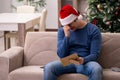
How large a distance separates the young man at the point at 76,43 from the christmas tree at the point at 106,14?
82 cm

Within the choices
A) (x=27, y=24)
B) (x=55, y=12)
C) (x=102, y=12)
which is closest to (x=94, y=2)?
(x=102, y=12)

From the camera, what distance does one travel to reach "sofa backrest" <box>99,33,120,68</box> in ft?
10.8

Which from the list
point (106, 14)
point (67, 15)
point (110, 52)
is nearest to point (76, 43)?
point (67, 15)

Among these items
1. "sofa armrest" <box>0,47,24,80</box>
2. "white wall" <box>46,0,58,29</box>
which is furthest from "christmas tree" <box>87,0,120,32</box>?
"white wall" <box>46,0,58,29</box>

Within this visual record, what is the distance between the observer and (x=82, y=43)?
3.10 m

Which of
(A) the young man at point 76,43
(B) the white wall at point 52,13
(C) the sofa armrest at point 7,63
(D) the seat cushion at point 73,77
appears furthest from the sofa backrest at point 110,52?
(B) the white wall at point 52,13

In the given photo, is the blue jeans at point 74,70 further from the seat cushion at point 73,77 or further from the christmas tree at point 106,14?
the christmas tree at point 106,14

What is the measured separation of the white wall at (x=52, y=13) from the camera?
27.2ft

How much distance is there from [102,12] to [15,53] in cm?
133

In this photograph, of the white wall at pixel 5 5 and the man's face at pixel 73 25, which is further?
the white wall at pixel 5 5

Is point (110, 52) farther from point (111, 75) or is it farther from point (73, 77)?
point (73, 77)

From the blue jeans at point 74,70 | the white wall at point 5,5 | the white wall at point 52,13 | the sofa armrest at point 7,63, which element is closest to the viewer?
the blue jeans at point 74,70

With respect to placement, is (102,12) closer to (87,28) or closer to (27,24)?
(87,28)

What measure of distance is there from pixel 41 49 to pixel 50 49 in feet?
0.35
